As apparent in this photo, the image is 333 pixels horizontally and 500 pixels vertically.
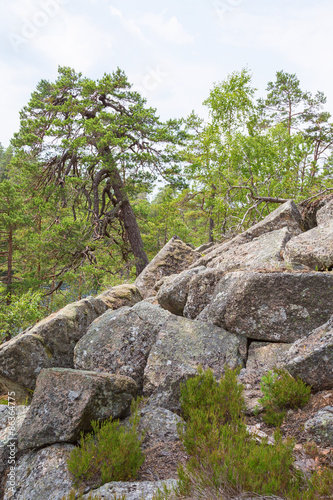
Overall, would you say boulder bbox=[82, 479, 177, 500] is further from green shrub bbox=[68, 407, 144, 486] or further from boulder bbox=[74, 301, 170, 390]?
boulder bbox=[74, 301, 170, 390]

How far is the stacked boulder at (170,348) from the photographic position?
3.97 meters

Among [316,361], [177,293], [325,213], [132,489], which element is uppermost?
[325,213]

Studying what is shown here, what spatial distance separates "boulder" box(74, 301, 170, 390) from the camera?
5582 mm

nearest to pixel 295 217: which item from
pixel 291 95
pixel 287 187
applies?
pixel 287 187

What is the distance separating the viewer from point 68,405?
13.5 ft

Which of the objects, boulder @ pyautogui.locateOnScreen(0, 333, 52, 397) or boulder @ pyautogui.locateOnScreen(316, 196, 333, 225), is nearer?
boulder @ pyautogui.locateOnScreen(0, 333, 52, 397)

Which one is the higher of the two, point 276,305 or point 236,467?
point 276,305

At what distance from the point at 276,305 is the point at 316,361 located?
1310 mm

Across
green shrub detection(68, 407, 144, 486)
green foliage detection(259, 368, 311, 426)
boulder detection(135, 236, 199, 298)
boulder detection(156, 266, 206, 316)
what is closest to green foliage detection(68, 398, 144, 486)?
green shrub detection(68, 407, 144, 486)

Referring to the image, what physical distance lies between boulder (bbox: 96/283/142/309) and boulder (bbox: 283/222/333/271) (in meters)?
4.59

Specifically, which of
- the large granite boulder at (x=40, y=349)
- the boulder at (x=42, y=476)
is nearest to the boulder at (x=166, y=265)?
the large granite boulder at (x=40, y=349)

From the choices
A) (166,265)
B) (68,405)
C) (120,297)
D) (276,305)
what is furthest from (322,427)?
(166,265)

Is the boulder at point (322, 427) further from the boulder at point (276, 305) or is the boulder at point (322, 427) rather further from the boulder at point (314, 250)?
the boulder at point (314, 250)

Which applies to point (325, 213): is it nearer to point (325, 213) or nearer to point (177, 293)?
point (325, 213)
